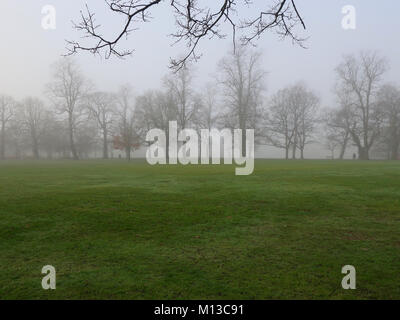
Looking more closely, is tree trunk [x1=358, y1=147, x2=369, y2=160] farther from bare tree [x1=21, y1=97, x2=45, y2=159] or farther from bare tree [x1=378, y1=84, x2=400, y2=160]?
bare tree [x1=21, y1=97, x2=45, y2=159]

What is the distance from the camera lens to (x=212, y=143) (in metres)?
55.1

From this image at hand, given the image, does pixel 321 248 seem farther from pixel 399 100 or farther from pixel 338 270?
pixel 399 100

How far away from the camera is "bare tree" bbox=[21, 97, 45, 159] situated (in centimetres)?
6728

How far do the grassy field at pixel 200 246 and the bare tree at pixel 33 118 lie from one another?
65804 millimetres

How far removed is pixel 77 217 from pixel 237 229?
3.89 m

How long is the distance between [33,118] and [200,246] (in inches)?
3032

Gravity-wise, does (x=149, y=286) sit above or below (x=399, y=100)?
below

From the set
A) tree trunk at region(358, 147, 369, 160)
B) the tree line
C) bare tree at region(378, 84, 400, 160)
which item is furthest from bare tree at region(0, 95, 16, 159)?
bare tree at region(378, 84, 400, 160)

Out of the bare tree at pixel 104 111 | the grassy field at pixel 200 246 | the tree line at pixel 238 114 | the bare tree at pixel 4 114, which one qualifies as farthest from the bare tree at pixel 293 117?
the bare tree at pixel 4 114

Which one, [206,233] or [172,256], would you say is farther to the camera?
[206,233]
